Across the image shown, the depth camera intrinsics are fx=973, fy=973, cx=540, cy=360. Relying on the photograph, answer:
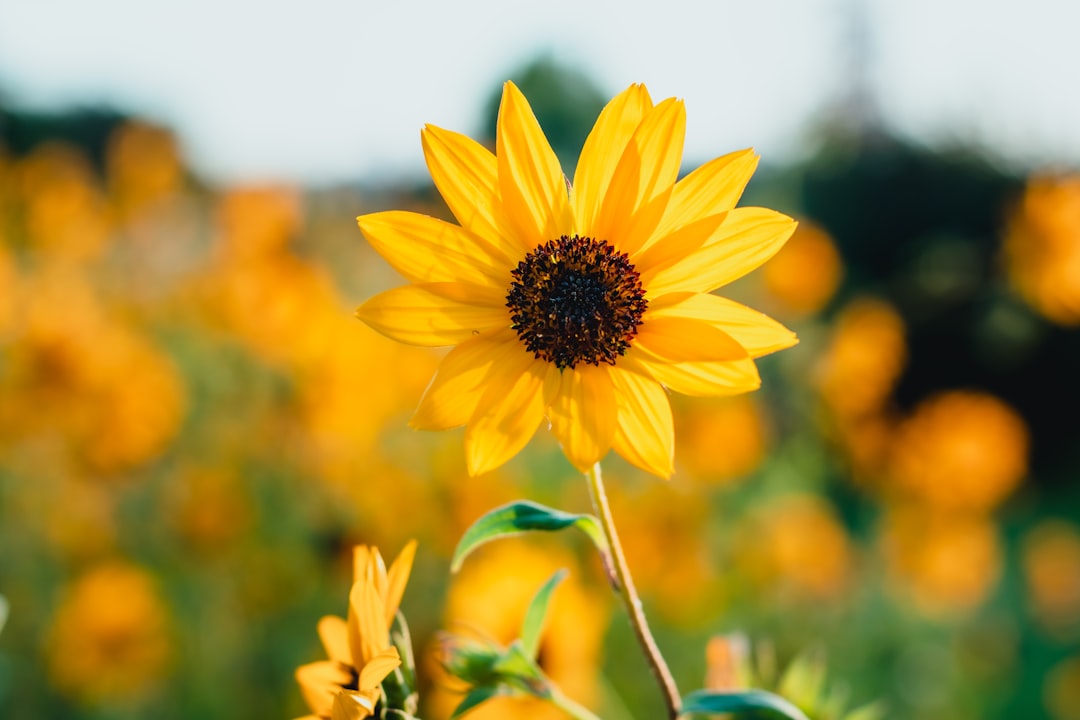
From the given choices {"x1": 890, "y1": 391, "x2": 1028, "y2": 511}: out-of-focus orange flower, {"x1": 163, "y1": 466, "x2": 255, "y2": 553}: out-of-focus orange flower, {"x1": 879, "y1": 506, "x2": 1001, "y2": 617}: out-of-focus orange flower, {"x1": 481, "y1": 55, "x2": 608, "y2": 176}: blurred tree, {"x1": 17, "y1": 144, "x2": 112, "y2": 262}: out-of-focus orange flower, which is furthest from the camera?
{"x1": 481, "y1": 55, "x2": 608, "y2": 176}: blurred tree

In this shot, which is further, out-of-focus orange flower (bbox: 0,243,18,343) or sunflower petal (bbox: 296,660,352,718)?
out-of-focus orange flower (bbox: 0,243,18,343)

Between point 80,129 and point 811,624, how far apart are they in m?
18.9

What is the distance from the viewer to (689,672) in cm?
343

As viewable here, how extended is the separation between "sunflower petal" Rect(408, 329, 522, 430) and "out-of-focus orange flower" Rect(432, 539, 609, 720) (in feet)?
3.91

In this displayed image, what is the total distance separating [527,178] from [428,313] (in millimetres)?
149

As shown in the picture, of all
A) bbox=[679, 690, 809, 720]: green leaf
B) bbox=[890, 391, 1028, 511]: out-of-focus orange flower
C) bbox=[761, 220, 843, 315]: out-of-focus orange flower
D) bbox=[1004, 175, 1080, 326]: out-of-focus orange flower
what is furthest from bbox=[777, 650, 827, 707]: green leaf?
bbox=[761, 220, 843, 315]: out-of-focus orange flower

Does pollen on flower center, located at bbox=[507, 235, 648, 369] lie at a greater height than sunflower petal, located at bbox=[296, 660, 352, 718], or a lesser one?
greater

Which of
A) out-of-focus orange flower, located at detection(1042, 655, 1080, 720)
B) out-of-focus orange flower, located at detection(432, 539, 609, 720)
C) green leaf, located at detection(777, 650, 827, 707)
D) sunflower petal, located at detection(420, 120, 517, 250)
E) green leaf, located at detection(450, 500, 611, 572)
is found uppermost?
sunflower petal, located at detection(420, 120, 517, 250)

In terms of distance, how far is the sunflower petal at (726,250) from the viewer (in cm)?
81

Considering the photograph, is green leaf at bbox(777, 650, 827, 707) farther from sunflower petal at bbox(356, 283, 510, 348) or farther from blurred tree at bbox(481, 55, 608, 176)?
blurred tree at bbox(481, 55, 608, 176)

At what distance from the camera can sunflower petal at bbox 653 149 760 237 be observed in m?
0.80

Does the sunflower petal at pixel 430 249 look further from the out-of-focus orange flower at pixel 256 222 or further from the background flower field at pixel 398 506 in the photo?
the out-of-focus orange flower at pixel 256 222

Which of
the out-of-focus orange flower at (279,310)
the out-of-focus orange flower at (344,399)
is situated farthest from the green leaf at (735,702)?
the out-of-focus orange flower at (279,310)

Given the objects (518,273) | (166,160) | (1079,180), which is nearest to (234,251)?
(166,160)
